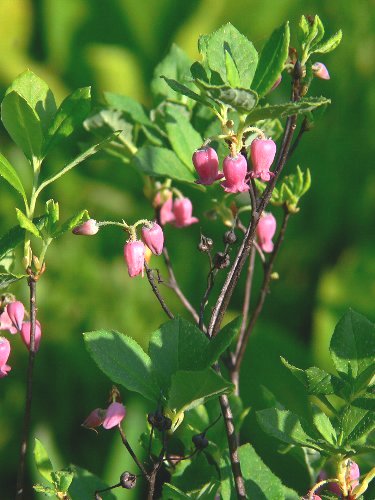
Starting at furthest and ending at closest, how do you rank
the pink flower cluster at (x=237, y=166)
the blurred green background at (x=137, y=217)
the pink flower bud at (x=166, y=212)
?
the blurred green background at (x=137, y=217) < the pink flower bud at (x=166, y=212) < the pink flower cluster at (x=237, y=166)

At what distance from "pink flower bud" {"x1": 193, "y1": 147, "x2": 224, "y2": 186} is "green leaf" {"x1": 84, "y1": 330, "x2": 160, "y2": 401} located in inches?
6.0

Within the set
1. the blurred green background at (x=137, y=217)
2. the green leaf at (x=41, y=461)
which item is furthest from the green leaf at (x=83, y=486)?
the blurred green background at (x=137, y=217)

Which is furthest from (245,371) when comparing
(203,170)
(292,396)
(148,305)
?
(203,170)

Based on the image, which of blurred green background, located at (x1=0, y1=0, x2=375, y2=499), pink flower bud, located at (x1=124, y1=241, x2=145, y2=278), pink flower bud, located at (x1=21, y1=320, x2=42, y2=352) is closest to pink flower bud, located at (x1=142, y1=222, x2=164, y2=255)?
pink flower bud, located at (x1=124, y1=241, x2=145, y2=278)

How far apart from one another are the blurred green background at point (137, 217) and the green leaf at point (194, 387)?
51.7 inches

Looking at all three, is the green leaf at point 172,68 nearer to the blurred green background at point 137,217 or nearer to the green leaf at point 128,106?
the green leaf at point 128,106

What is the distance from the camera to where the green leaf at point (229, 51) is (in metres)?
0.60

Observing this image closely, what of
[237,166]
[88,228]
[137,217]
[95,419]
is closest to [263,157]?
[237,166]

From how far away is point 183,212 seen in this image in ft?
2.68

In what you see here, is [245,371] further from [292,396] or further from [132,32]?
[132,32]

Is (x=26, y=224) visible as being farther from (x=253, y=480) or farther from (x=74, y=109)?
(x=253, y=480)

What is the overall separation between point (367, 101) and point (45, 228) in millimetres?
2314

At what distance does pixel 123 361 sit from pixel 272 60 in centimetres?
23

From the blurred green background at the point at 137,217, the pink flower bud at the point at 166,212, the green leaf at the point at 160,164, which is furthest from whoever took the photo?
the blurred green background at the point at 137,217
